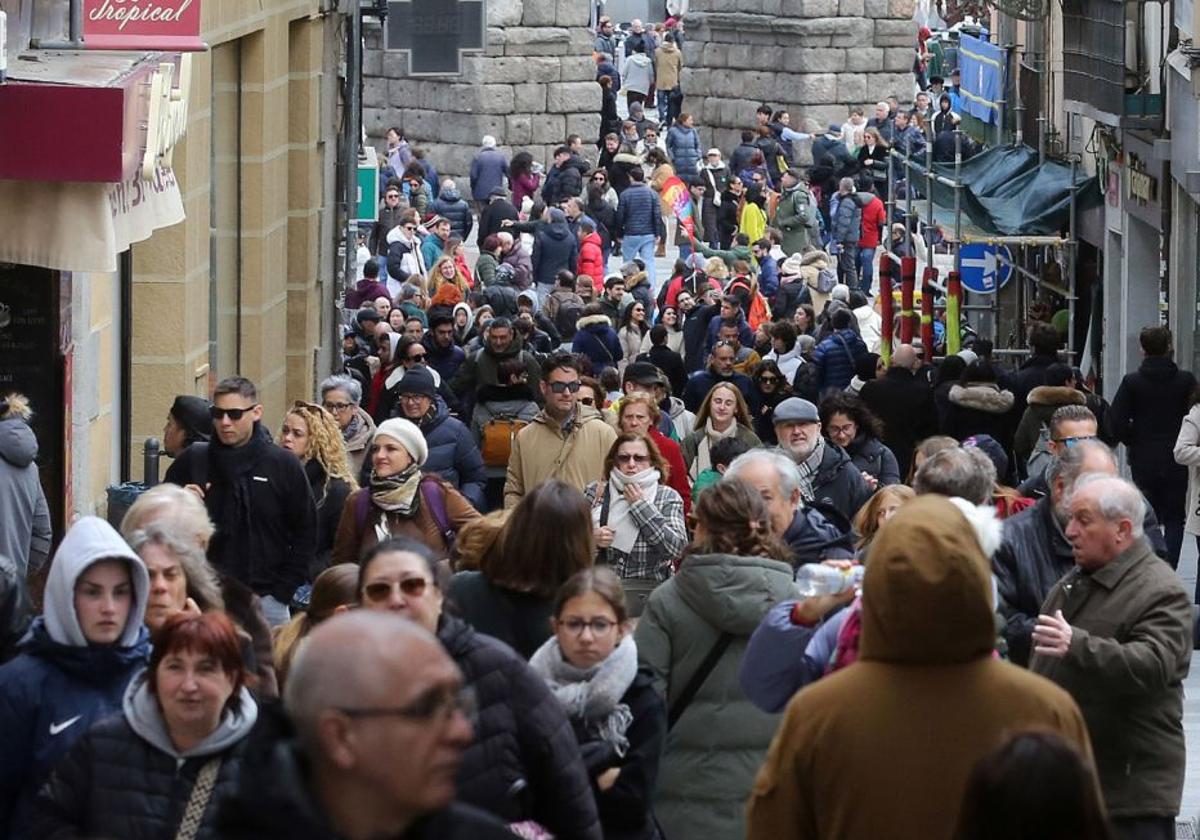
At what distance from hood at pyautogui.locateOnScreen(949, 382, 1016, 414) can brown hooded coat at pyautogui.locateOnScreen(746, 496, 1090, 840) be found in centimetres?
1139

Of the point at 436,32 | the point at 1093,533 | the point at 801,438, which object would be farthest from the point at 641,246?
the point at 1093,533

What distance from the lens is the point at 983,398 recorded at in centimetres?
1614

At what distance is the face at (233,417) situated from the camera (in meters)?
10.1

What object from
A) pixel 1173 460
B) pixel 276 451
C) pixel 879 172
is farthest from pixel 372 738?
pixel 879 172

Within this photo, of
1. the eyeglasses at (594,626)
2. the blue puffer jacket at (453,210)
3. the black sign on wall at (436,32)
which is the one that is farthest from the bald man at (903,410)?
the blue puffer jacket at (453,210)

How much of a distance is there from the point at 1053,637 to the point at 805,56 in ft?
120

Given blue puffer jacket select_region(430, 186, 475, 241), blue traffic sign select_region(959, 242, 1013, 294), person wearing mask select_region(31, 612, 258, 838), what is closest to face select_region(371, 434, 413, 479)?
person wearing mask select_region(31, 612, 258, 838)

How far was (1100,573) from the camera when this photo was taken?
707 cm

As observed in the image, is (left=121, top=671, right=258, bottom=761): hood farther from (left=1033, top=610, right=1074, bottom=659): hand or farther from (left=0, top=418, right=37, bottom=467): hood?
(left=0, top=418, right=37, bottom=467): hood

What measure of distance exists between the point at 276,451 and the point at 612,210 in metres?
24.1

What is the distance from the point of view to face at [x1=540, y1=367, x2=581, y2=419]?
12016 millimetres

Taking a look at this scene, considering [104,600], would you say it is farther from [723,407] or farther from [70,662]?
[723,407]

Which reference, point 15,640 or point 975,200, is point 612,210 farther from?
point 15,640

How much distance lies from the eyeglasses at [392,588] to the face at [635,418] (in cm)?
577
